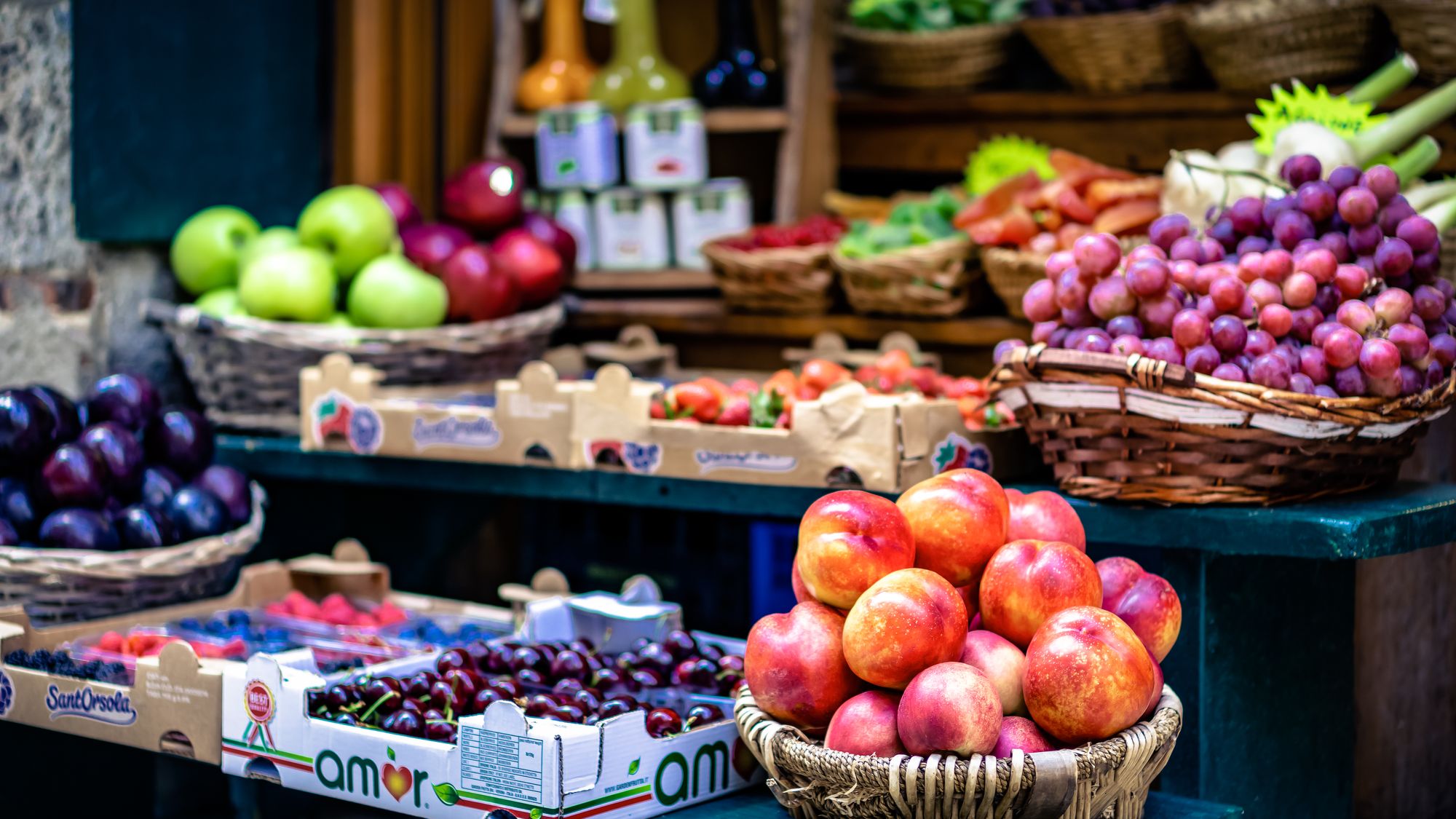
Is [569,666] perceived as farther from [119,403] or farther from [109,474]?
[119,403]

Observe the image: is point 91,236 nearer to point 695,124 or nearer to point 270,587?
point 270,587

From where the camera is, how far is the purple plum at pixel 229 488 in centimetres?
272

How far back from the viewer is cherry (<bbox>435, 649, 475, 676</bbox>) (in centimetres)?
208

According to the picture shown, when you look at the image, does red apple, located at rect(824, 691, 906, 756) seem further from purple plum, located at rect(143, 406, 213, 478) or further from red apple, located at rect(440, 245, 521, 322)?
red apple, located at rect(440, 245, 521, 322)

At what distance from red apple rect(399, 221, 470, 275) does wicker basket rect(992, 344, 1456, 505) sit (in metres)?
1.48

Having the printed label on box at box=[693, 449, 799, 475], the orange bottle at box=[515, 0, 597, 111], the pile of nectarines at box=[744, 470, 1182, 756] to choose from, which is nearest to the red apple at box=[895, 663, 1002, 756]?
the pile of nectarines at box=[744, 470, 1182, 756]

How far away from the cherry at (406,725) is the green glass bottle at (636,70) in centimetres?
226

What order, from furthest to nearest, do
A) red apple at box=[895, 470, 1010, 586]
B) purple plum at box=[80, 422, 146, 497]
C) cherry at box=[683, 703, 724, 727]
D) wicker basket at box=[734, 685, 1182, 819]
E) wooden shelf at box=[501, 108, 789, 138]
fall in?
wooden shelf at box=[501, 108, 789, 138]
purple plum at box=[80, 422, 146, 497]
cherry at box=[683, 703, 724, 727]
red apple at box=[895, 470, 1010, 586]
wicker basket at box=[734, 685, 1182, 819]

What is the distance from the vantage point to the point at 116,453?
2.61 metres

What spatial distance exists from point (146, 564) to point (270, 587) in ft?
1.00

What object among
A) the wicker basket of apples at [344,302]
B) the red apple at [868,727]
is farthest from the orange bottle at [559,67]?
the red apple at [868,727]

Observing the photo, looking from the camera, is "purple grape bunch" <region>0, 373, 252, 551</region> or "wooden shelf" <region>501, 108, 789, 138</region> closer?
"purple grape bunch" <region>0, 373, 252, 551</region>

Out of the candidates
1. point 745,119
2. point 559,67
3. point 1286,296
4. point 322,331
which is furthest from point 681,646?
point 559,67

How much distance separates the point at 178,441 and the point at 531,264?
37.1 inches
